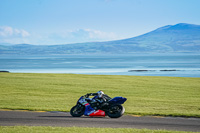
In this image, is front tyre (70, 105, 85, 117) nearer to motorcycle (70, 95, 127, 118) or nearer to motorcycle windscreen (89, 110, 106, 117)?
motorcycle (70, 95, 127, 118)

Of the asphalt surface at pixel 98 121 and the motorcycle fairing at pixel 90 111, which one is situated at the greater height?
the motorcycle fairing at pixel 90 111

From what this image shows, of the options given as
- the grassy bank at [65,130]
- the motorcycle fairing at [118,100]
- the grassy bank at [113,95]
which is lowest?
the grassy bank at [113,95]

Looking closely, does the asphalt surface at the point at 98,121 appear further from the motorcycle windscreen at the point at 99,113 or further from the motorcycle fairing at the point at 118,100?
the motorcycle fairing at the point at 118,100

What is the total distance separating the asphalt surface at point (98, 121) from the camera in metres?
13.4

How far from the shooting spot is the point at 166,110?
18.5m

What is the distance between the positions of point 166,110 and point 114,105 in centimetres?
510

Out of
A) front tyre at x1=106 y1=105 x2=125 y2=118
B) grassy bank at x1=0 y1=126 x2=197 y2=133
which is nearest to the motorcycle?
front tyre at x1=106 y1=105 x2=125 y2=118

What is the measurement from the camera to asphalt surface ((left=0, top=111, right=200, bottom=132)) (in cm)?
1341

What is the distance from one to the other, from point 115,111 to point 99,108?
80 cm

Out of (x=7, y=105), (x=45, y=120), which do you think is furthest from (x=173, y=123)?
(x=7, y=105)

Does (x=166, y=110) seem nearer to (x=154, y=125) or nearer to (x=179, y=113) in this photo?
(x=179, y=113)

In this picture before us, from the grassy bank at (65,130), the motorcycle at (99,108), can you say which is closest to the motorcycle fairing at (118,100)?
the motorcycle at (99,108)

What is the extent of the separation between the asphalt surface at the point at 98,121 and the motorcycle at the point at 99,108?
24 centimetres

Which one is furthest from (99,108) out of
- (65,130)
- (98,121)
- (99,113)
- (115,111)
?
(65,130)
